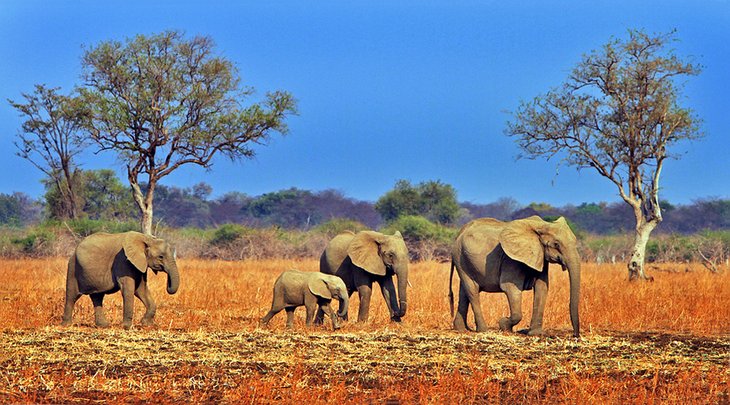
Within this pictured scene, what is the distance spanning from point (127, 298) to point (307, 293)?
9.39ft

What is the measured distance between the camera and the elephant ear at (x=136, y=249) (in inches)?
598

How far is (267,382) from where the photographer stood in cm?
955

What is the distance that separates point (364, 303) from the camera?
17.0 m

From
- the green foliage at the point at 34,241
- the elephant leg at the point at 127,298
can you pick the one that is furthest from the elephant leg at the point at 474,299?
the green foliage at the point at 34,241

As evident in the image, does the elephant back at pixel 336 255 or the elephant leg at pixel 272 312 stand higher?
the elephant back at pixel 336 255

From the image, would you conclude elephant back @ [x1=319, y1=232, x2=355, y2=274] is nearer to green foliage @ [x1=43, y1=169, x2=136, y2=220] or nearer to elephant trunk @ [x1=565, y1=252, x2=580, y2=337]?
elephant trunk @ [x1=565, y1=252, x2=580, y2=337]

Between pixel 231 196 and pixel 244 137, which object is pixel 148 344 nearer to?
pixel 244 137

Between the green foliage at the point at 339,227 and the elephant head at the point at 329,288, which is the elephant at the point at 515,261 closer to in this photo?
the elephant head at the point at 329,288

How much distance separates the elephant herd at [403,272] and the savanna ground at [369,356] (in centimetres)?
40

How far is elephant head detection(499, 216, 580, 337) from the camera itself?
14.1 m

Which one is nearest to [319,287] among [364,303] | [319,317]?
[319,317]

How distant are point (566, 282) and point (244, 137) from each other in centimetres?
1222

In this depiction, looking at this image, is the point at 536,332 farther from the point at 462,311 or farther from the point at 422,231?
the point at 422,231

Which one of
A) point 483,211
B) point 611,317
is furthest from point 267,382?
point 483,211
